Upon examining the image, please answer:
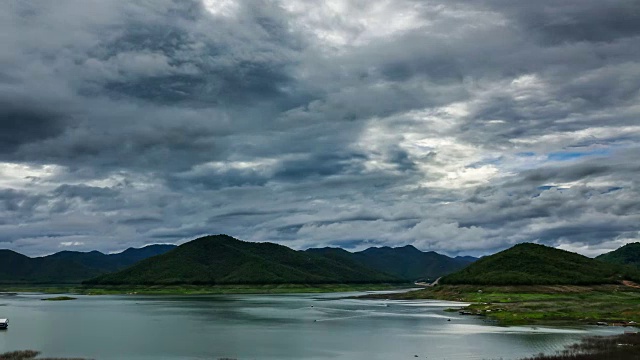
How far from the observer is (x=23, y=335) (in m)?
112

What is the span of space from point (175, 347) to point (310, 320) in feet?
197

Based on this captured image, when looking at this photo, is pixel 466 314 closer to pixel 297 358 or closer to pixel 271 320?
pixel 271 320

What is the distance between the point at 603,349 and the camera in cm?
8162

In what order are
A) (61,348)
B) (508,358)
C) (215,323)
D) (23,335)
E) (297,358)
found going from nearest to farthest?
(508,358), (297,358), (61,348), (23,335), (215,323)

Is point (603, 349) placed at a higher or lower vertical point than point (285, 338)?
higher

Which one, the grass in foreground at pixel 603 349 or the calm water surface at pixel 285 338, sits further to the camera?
the calm water surface at pixel 285 338

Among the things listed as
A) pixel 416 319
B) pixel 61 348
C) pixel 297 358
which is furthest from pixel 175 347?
pixel 416 319

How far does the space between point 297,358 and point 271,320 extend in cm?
7016

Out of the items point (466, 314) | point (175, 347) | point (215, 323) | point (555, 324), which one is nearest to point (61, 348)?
point (175, 347)

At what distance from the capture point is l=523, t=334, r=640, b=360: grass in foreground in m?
74.5

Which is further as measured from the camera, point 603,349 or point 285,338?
point 285,338

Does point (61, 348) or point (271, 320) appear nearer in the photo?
point (61, 348)

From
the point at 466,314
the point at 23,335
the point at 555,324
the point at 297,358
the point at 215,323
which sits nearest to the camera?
the point at 297,358

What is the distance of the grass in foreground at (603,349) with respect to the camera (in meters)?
74.5
